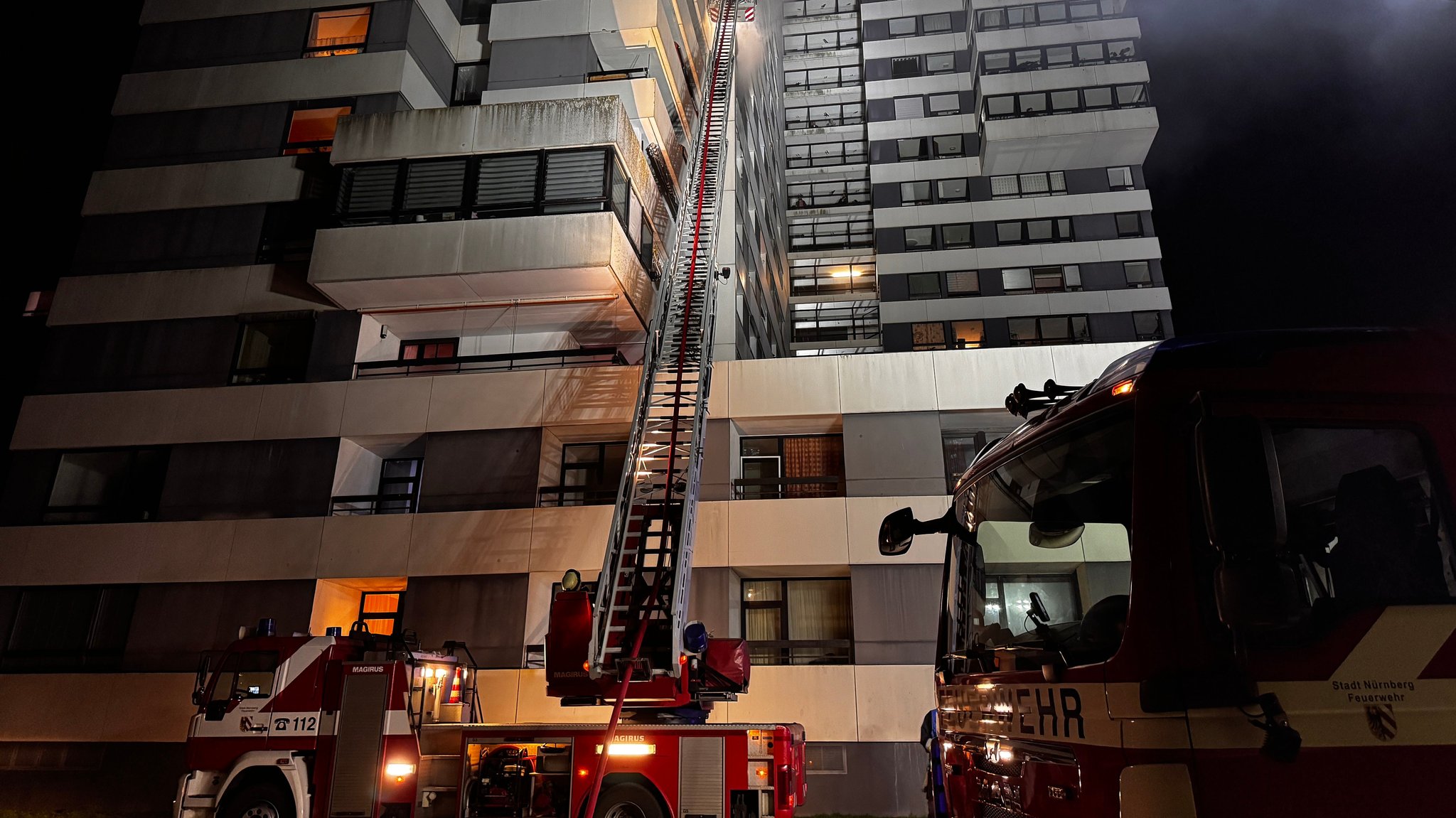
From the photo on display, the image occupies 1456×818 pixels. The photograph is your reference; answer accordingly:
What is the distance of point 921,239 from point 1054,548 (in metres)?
33.1

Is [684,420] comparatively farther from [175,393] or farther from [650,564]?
[175,393]

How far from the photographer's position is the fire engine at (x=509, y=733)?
925cm

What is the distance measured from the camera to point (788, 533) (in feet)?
49.5

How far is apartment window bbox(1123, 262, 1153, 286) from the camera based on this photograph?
32344mm

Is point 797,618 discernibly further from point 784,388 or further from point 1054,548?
point 1054,548

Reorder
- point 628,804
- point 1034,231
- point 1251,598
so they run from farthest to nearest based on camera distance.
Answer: point 1034,231
point 628,804
point 1251,598

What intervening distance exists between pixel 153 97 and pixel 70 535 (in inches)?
Result: 445

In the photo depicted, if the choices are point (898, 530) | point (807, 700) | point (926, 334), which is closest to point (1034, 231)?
point (926, 334)

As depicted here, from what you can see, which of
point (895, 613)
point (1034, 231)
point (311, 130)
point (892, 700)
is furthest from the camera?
point (1034, 231)

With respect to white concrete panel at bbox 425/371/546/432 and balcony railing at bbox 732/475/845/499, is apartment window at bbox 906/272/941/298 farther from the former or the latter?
white concrete panel at bbox 425/371/546/432

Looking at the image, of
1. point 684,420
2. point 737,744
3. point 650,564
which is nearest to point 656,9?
point 684,420

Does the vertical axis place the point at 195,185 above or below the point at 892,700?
above

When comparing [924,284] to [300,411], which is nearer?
[300,411]

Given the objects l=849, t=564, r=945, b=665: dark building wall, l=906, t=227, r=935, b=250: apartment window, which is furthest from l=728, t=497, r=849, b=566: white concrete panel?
l=906, t=227, r=935, b=250: apartment window
